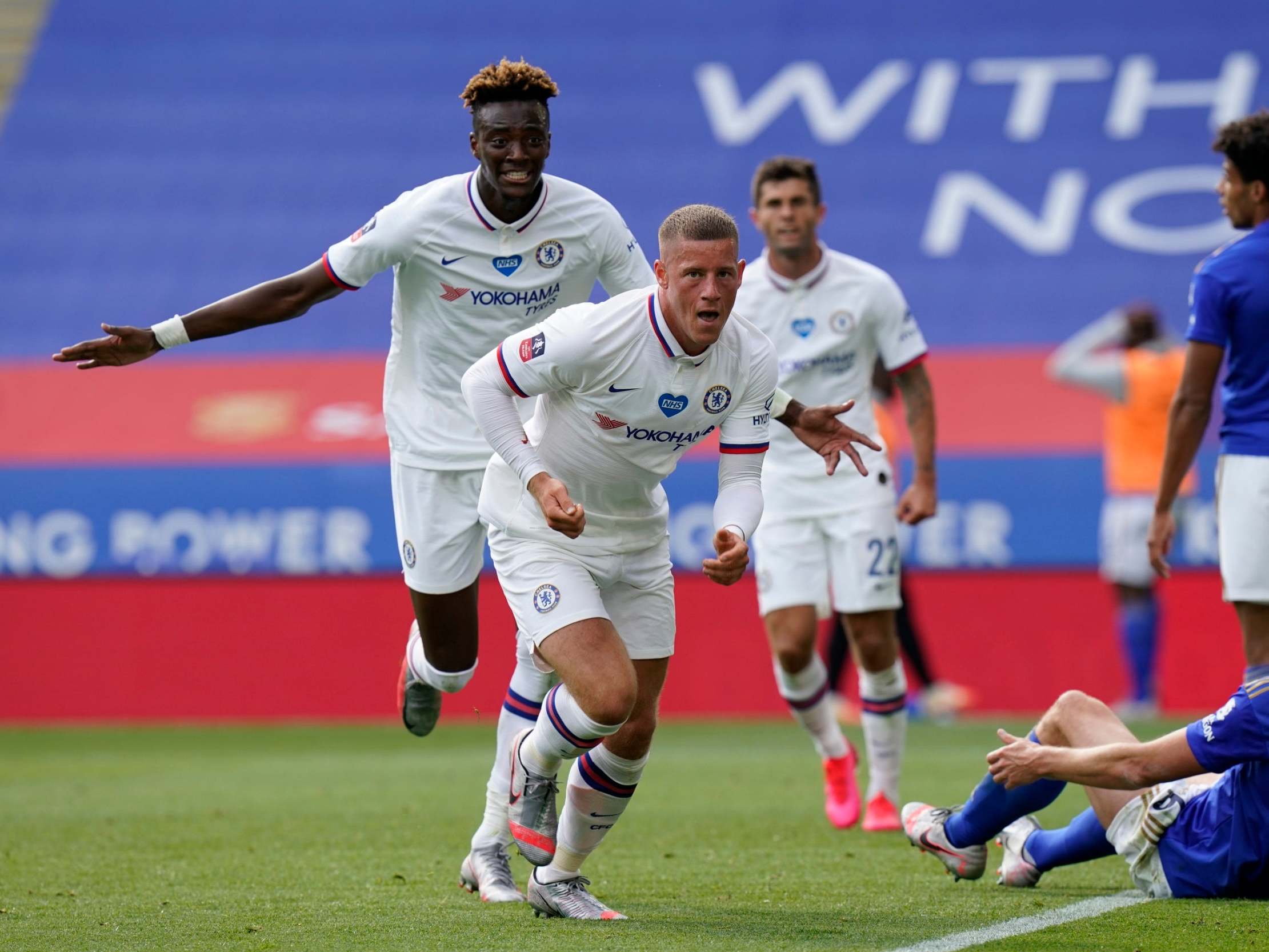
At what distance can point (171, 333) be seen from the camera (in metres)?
5.37

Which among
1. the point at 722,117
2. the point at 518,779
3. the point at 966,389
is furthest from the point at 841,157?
the point at 518,779

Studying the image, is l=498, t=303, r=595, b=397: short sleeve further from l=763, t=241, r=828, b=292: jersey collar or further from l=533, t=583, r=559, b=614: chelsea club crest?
l=763, t=241, r=828, b=292: jersey collar

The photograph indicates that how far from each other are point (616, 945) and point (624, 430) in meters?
1.41

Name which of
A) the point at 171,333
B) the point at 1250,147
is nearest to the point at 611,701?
the point at 171,333

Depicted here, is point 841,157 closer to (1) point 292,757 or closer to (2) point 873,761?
(1) point 292,757

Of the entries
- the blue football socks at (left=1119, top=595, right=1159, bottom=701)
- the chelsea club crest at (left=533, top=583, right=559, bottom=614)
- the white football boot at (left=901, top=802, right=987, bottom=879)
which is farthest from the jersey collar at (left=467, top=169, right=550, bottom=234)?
the blue football socks at (left=1119, top=595, right=1159, bottom=701)

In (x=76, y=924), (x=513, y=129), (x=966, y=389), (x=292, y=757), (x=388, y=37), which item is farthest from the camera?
(x=388, y=37)

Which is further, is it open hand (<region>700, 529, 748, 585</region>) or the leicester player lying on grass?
open hand (<region>700, 529, 748, 585</region>)

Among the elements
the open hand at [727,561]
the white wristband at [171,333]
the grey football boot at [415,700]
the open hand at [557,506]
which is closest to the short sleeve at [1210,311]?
the open hand at [727,561]

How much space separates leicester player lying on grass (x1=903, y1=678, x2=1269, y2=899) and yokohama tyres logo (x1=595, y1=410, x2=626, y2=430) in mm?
1352

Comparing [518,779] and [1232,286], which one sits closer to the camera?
[518,779]

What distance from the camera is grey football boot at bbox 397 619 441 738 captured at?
6.36 metres

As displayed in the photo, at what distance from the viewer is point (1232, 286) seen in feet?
18.2

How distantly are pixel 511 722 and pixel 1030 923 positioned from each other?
1816 mm
